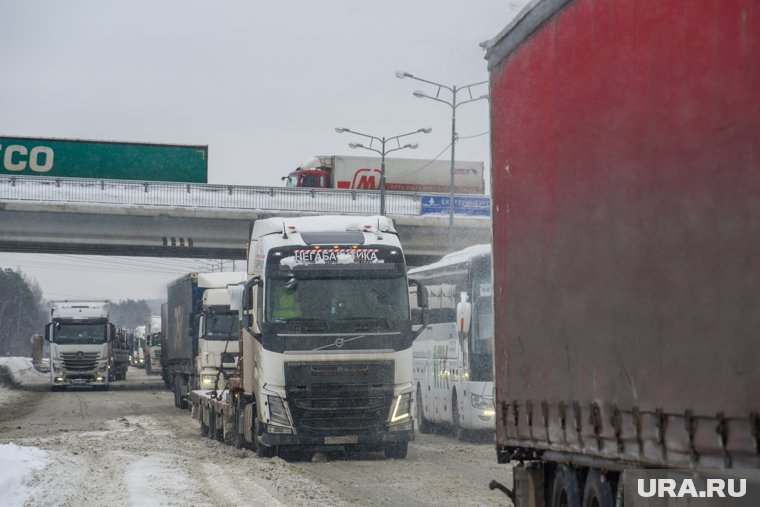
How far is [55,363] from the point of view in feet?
178

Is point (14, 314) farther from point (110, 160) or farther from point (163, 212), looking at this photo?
point (163, 212)

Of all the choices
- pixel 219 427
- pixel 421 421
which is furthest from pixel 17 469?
pixel 421 421

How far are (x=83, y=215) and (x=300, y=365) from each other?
35.6m

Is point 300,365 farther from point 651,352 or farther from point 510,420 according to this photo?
point 651,352

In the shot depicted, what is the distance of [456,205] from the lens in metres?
54.1

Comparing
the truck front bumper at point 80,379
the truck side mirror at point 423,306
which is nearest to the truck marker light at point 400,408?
the truck side mirror at point 423,306

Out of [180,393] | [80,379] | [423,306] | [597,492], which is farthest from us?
[80,379]

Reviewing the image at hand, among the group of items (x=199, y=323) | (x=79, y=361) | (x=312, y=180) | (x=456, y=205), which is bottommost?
(x=79, y=361)

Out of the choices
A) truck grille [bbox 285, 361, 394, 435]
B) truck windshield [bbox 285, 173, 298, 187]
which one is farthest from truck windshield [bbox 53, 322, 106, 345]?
truck grille [bbox 285, 361, 394, 435]

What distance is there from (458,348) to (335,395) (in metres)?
5.44

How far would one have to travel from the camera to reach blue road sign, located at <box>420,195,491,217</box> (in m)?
53.5

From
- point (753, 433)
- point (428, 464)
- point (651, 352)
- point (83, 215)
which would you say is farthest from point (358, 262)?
point (83, 215)

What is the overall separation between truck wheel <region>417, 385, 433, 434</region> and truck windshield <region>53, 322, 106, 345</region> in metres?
28.6

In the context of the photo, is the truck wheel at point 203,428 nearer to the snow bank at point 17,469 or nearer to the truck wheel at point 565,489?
the snow bank at point 17,469
